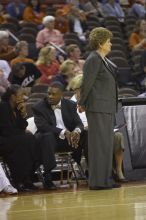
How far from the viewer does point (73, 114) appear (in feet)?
26.6

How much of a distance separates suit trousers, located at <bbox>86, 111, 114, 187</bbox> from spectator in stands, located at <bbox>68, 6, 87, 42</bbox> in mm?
6312


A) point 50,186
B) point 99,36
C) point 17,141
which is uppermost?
point 99,36

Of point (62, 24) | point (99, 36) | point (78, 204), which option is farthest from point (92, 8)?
point (78, 204)

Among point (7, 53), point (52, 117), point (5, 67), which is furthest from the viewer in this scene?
point (7, 53)

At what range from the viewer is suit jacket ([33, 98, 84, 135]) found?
25.7 feet

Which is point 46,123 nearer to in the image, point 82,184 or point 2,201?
point 82,184

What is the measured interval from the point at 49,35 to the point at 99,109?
17.6ft

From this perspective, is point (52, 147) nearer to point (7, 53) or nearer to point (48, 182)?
point (48, 182)

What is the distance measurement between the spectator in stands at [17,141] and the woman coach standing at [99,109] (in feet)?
2.29

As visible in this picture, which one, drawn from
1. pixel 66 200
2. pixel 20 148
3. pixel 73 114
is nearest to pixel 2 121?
pixel 20 148

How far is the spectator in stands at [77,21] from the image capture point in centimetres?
1366

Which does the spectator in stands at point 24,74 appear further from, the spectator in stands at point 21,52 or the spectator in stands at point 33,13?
the spectator in stands at point 33,13

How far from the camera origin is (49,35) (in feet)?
40.9

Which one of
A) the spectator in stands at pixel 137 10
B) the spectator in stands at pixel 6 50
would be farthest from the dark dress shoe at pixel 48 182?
the spectator in stands at pixel 137 10
